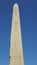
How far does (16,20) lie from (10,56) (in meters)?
5.66

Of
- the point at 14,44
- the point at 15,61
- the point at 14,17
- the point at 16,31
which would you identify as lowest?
the point at 15,61

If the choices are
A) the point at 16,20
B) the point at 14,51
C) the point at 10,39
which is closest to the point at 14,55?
the point at 14,51

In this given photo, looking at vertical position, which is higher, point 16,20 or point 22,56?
point 16,20

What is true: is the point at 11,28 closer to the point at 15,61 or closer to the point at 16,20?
the point at 16,20

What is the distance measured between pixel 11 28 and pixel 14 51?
12.4 feet

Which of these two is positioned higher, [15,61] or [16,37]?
[16,37]

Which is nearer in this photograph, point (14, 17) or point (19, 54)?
point (19, 54)

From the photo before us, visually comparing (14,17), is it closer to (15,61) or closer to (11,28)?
(11,28)

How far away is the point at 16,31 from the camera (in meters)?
31.9

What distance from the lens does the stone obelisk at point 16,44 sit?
30.5 m

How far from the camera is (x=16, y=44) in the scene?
1222 inches

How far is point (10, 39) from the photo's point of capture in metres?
31.6

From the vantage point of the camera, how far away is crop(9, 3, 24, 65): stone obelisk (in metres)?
30.5

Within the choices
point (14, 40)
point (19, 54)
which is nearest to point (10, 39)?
point (14, 40)
